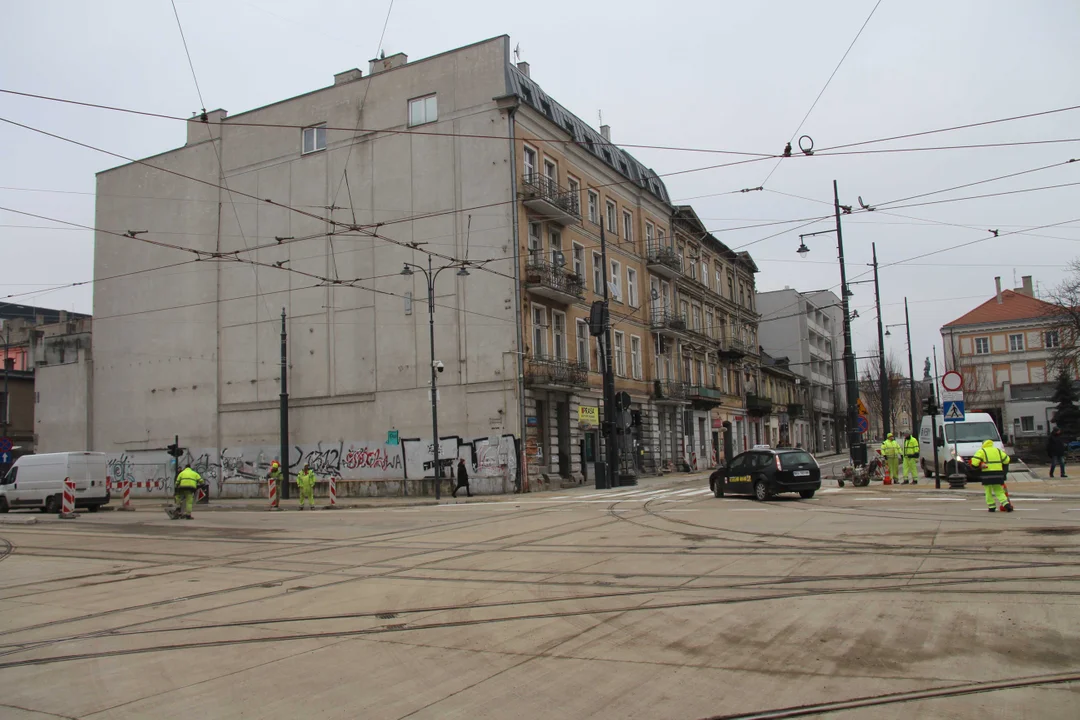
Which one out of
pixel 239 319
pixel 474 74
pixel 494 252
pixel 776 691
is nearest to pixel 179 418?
pixel 239 319

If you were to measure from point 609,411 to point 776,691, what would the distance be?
26747mm

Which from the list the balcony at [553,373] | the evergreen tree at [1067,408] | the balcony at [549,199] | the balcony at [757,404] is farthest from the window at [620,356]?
the balcony at [757,404]

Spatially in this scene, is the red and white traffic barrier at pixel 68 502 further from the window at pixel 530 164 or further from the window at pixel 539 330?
the window at pixel 530 164

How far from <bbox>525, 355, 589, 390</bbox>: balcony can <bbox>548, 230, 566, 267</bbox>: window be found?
450 centimetres

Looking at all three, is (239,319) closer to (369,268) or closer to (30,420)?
(369,268)

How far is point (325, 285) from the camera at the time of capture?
3809 cm

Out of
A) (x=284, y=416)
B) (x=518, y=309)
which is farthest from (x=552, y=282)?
(x=284, y=416)

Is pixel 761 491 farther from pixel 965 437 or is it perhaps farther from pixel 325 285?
pixel 325 285

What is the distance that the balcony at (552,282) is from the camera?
115 feet

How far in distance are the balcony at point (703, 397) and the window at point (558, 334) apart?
562 inches

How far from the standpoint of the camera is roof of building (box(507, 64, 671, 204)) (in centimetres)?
3631

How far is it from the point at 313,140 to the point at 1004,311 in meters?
73.4

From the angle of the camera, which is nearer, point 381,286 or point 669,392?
point 381,286

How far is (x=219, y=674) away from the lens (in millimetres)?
6301
